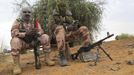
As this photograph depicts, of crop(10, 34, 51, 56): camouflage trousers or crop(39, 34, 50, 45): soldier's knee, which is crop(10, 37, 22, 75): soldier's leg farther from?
crop(39, 34, 50, 45): soldier's knee

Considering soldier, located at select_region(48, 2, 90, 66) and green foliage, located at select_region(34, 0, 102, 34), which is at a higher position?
green foliage, located at select_region(34, 0, 102, 34)

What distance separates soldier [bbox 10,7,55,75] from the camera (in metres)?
9.11

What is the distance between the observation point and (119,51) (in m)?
10.7

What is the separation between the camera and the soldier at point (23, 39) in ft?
29.9

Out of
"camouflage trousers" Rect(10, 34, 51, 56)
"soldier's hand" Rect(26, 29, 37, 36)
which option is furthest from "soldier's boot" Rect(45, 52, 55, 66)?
"soldier's hand" Rect(26, 29, 37, 36)

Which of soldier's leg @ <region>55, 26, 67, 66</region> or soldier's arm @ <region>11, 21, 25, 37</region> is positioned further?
soldier's leg @ <region>55, 26, 67, 66</region>

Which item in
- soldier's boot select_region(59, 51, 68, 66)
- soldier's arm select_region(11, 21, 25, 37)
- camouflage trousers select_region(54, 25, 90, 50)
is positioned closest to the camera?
soldier's arm select_region(11, 21, 25, 37)

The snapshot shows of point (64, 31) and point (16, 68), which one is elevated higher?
point (64, 31)

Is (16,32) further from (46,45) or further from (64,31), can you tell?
(64,31)

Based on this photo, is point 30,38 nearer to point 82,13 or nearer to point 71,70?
point 71,70

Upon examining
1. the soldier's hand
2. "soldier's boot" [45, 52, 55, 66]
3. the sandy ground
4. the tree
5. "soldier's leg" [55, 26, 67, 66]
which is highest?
the tree

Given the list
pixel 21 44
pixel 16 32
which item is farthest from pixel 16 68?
pixel 16 32

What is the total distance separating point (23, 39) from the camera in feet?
30.5

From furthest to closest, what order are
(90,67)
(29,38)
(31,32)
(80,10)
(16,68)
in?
1. (80,10)
2. (29,38)
3. (31,32)
4. (16,68)
5. (90,67)
